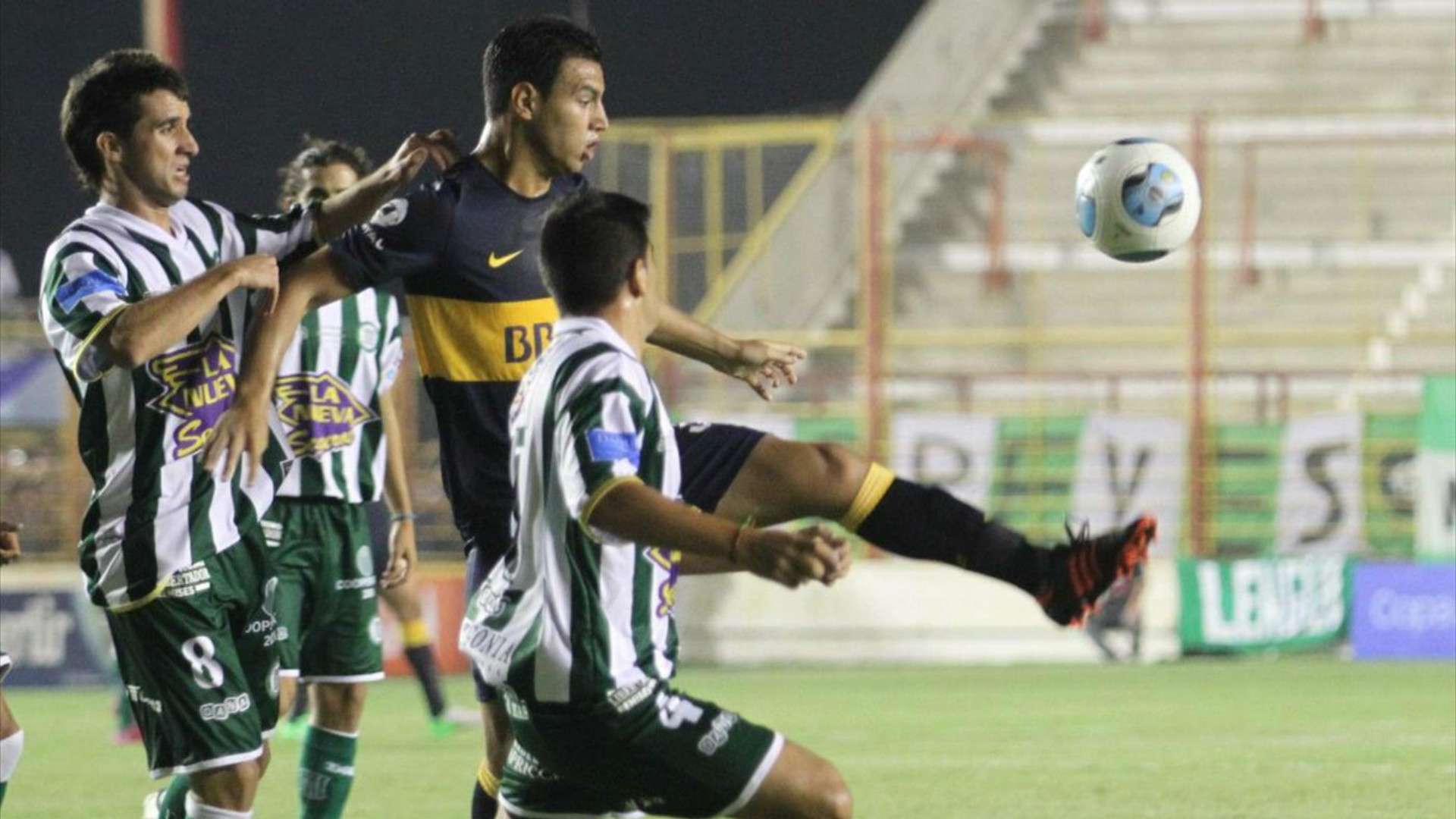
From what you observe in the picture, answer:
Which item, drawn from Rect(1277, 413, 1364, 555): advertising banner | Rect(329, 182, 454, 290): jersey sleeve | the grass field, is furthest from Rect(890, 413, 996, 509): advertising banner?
Rect(329, 182, 454, 290): jersey sleeve

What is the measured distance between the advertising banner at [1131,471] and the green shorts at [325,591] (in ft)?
37.1

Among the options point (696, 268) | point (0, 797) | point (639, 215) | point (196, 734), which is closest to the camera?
point (639, 215)

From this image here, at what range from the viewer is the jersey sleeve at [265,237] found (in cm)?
579

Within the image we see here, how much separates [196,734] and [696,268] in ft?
51.3

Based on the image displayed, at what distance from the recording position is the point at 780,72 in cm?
2538

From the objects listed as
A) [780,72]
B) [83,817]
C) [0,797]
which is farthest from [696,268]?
[0,797]

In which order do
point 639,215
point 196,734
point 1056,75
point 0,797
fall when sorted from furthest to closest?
point 1056,75, point 0,797, point 196,734, point 639,215

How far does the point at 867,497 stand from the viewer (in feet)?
17.3

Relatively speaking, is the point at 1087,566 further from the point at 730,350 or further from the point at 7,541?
the point at 7,541

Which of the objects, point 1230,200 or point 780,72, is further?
point 780,72

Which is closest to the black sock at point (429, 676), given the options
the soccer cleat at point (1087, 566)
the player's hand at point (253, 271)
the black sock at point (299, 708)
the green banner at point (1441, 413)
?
the black sock at point (299, 708)

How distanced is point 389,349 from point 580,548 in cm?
335

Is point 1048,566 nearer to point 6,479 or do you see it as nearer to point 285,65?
point 6,479

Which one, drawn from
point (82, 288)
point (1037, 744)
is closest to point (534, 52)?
point (82, 288)
